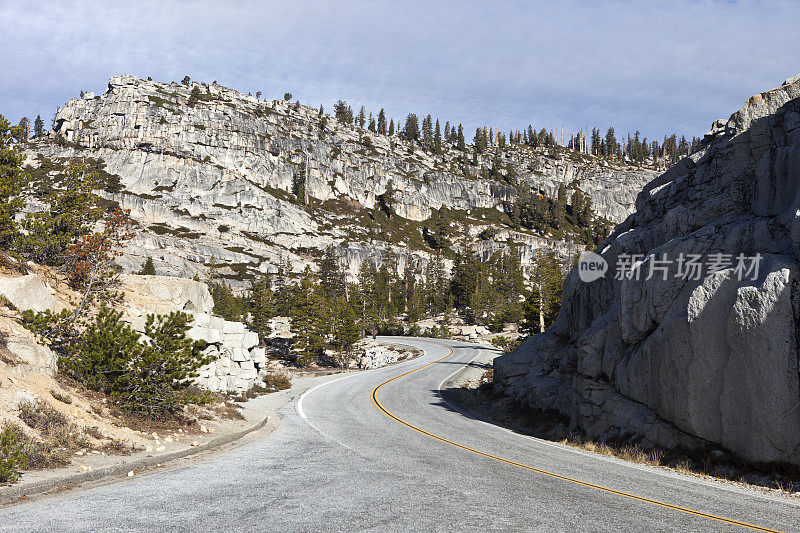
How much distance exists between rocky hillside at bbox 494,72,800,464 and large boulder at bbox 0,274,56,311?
1903 cm

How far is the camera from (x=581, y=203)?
172 m

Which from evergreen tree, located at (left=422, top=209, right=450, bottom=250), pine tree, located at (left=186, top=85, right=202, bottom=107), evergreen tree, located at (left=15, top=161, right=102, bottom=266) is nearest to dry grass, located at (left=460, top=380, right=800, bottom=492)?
evergreen tree, located at (left=15, top=161, right=102, bottom=266)

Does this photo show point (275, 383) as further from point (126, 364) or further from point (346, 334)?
point (346, 334)

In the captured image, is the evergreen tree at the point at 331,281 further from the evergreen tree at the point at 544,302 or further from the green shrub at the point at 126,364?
the green shrub at the point at 126,364

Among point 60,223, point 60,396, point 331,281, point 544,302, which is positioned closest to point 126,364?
point 60,396

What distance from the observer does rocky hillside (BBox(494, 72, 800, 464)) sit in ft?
32.6

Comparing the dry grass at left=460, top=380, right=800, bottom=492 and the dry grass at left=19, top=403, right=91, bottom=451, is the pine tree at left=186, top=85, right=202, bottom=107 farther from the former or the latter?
the dry grass at left=19, top=403, right=91, bottom=451

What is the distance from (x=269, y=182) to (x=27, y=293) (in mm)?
137000

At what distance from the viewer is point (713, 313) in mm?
11188

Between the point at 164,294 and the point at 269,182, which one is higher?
the point at 269,182

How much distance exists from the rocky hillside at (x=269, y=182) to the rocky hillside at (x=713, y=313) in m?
90.9

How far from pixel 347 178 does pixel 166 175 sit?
59.7 meters

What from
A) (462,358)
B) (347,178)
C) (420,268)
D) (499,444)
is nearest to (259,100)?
(347,178)

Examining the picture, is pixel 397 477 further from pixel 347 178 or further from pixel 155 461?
pixel 347 178
